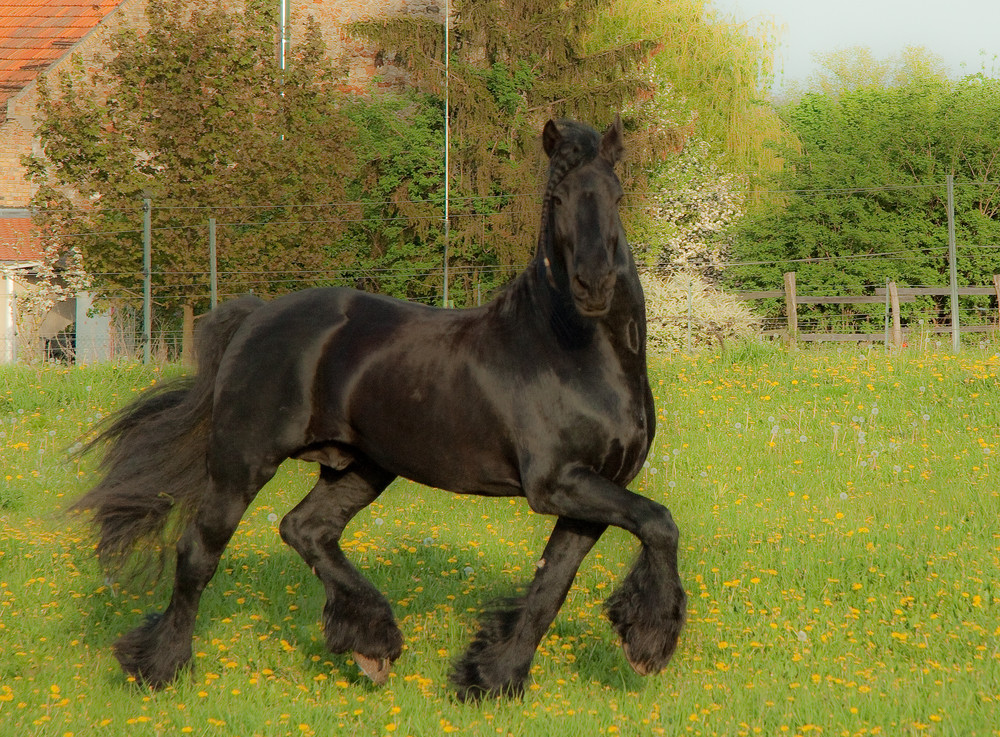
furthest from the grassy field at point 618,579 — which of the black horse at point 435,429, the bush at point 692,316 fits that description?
the bush at point 692,316

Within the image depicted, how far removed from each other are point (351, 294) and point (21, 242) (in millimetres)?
26459

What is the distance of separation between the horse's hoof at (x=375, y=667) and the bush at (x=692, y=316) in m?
22.0

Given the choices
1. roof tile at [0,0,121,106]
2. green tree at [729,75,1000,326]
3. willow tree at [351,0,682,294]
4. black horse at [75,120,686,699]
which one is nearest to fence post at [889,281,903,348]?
green tree at [729,75,1000,326]

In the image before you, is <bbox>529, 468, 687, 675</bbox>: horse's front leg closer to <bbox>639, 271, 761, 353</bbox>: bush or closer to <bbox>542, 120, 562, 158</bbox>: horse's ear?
<bbox>542, 120, 562, 158</bbox>: horse's ear

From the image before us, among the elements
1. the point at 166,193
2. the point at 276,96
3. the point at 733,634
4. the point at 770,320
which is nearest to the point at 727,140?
the point at 770,320

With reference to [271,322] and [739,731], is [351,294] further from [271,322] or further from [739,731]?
[739,731]

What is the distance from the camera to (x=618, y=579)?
21.3 ft


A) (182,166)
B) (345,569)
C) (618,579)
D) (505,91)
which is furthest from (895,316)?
(345,569)

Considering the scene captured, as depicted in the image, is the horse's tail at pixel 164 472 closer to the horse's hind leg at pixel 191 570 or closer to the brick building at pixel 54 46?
the horse's hind leg at pixel 191 570

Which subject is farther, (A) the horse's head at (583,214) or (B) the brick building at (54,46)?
(B) the brick building at (54,46)

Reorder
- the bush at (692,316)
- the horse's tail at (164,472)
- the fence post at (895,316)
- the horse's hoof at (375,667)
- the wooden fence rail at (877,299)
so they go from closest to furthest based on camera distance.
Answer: the horse's hoof at (375,667) → the horse's tail at (164,472) → the fence post at (895,316) → the wooden fence rail at (877,299) → the bush at (692,316)

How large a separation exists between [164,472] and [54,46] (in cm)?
3225

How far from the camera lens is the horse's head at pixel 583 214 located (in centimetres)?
399

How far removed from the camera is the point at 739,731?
4277mm
